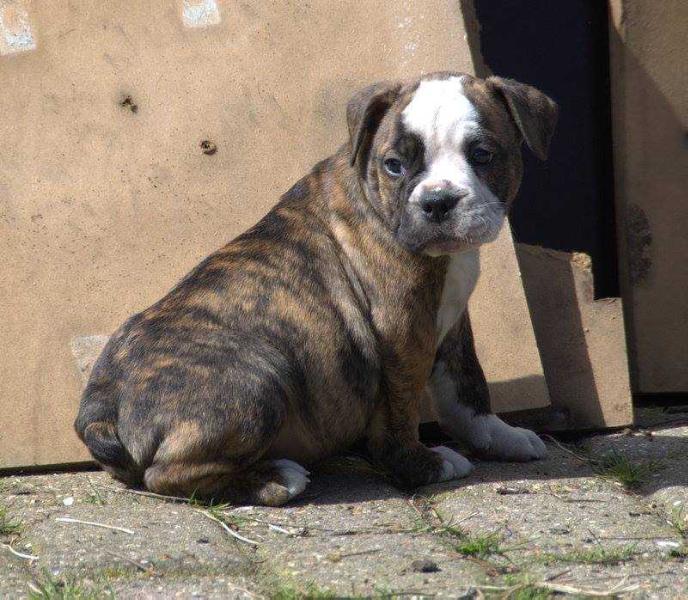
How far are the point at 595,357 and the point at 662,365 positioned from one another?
2.86 ft

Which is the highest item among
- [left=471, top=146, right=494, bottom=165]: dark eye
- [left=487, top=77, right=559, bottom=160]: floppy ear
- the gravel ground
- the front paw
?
[left=487, top=77, right=559, bottom=160]: floppy ear

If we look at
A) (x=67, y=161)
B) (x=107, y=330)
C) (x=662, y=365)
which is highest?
(x=67, y=161)

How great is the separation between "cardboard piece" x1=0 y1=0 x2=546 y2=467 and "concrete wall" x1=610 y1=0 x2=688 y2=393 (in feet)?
3.79

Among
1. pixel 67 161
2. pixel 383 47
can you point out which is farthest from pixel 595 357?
pixel 67 161

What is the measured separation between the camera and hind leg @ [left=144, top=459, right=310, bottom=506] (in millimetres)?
4543

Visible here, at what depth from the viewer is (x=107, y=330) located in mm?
5590

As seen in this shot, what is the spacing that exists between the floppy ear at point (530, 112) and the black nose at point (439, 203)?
0.55m

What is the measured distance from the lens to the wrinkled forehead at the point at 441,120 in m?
4.69

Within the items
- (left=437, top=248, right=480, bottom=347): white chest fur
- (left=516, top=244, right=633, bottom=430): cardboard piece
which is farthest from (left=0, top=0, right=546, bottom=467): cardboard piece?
(left=437, top=248, right=480, bottom=347): white chest fur

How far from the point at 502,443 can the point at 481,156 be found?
1.40m

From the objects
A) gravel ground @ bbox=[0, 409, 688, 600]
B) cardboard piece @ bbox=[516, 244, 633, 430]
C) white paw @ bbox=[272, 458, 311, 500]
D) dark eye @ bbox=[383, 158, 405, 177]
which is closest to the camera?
gravel ground @ bbox=[0, 409, 688, 600]

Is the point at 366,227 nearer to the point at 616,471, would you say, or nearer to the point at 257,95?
the point at 257,95

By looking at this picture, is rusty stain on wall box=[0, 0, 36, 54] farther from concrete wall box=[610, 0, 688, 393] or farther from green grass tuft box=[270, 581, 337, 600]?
green grass tuft box=[270, 581, 337, 600]

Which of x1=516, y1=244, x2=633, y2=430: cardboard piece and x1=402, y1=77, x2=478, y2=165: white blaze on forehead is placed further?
x1=516, y1=244, x2=633, y2=430: cardboard piece
